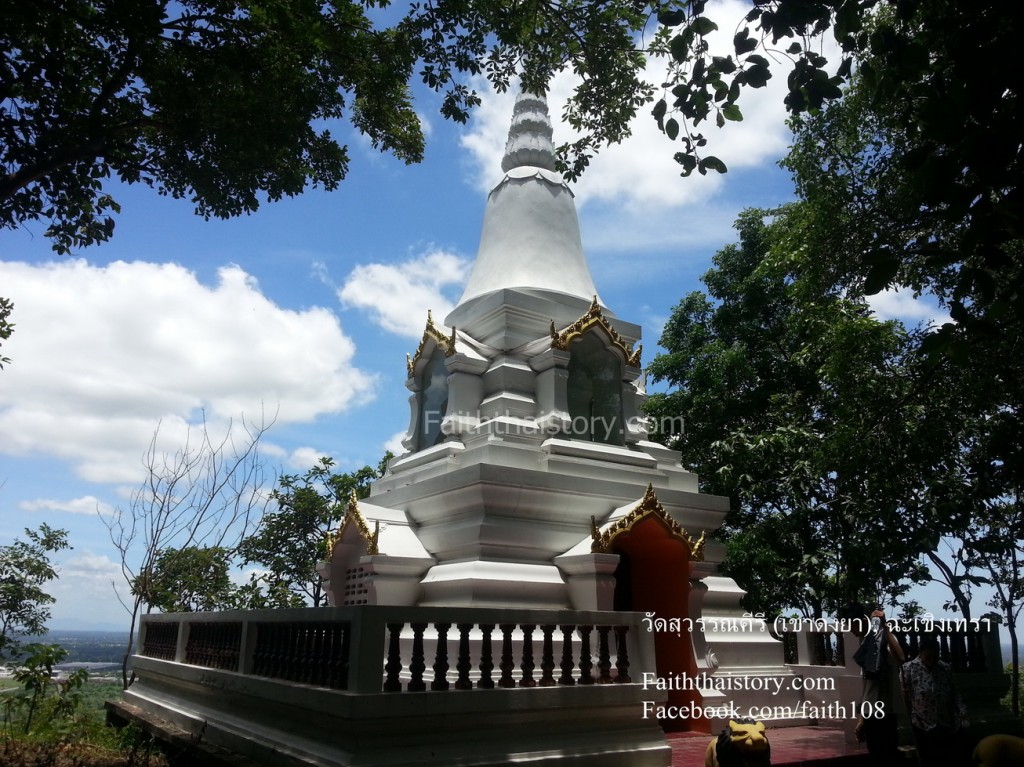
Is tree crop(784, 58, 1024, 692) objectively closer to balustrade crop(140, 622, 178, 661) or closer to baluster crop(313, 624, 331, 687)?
baluster crop(313, 624, 331, 687)

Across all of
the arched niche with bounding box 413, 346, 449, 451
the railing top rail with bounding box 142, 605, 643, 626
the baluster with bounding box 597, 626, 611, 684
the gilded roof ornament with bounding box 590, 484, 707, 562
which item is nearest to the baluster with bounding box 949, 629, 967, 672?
the gilded roof ornament with bounding box 590, 484, 707, 562

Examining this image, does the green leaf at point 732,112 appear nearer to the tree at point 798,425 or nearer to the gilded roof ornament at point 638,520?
the gilded roof ornament at point 638,520

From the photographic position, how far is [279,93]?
28.8 feet

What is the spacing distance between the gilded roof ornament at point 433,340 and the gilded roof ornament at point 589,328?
159 centimetres

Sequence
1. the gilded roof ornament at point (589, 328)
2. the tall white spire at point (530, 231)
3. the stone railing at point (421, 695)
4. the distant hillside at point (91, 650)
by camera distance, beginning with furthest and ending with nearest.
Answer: the distant hillside at point (91, 650)
the tall white spire at point (530, 231)
the gilded roof ornament at point (589, 328)
the stone railing at point (421, 695)

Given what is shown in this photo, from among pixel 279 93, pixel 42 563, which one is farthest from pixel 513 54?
pixel 42 563

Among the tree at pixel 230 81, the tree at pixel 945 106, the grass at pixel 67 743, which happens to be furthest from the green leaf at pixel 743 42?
the grass at pixel 67 743

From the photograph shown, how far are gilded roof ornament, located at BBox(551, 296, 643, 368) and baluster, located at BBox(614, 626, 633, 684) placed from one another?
5.13m

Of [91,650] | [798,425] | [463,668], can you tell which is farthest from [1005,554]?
[91,650]

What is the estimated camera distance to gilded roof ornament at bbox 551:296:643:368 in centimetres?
1139

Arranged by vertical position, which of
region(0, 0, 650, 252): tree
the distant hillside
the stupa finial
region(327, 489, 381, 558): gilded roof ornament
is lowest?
the distant hillside

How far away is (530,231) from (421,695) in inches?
362

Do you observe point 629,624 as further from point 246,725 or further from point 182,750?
point 182,750

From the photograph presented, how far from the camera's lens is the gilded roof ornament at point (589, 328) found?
37.4 feet
